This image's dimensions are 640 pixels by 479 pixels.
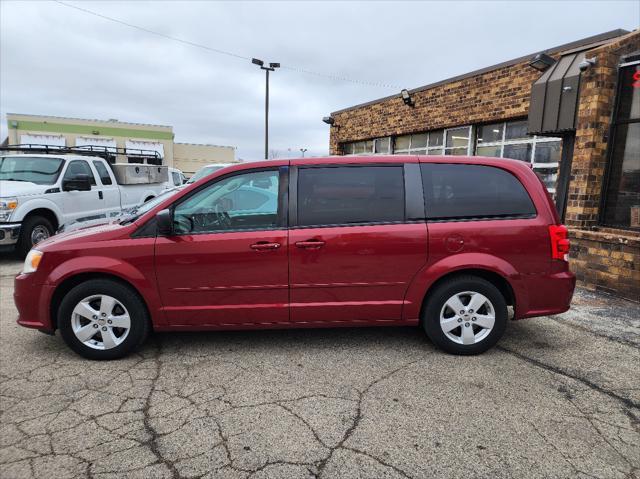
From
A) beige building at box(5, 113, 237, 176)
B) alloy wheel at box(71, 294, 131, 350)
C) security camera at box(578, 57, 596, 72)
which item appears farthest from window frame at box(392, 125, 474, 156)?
beige building at box(5, 113, 237, 176)

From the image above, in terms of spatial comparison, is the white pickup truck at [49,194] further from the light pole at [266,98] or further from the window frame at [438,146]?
the light pole at [266,98]

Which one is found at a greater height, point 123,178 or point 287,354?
point 123,178

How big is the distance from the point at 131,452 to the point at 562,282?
3521 mm

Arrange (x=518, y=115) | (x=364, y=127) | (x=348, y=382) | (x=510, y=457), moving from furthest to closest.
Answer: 1. (x=364, y=127)
2. (x=518, y=115)
3. (x=348, y=382)
4. (x=510, y=457)

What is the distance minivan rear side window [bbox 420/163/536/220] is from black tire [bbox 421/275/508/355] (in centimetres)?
58

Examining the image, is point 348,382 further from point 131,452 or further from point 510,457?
point 131,452

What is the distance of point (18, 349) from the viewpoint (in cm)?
389

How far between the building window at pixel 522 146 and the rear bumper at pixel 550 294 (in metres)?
4.97

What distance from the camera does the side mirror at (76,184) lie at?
8.33m

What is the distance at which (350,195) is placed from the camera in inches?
145

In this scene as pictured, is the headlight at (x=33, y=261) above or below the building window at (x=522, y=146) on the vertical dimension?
below

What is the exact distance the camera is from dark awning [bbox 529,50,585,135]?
6.45 m

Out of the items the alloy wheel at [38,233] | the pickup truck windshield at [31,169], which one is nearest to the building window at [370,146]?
the pickup truck windshield at [31,169]

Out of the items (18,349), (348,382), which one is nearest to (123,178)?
(18,349)
